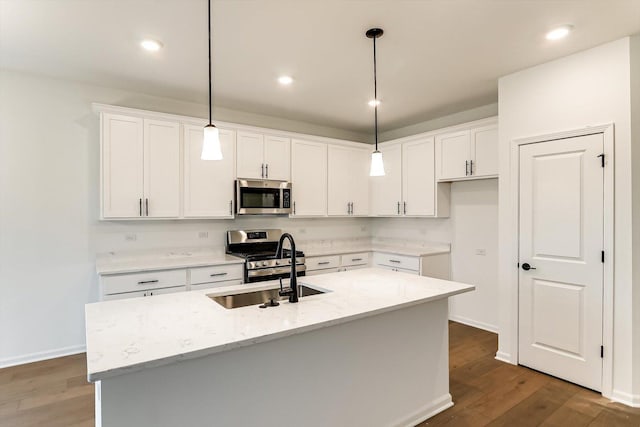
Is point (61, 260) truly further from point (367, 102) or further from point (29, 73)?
point (367, 102)

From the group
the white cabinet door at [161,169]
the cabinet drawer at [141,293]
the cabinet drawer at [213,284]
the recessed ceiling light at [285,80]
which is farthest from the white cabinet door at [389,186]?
the cabinet drawer at [141,293]

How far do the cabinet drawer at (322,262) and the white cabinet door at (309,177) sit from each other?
61cm

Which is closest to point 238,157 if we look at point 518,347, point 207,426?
point 207,426

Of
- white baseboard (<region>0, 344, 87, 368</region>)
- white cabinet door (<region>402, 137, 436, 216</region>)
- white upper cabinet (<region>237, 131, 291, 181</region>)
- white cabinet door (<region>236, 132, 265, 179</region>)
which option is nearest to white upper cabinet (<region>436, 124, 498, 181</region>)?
white cabinet door (<region>402, 137, 436, 216</region>)

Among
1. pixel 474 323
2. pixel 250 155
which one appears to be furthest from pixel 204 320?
pixel 474 323

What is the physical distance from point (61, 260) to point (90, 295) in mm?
453

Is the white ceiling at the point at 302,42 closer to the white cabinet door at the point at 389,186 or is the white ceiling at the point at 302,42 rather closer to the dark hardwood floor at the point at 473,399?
the white cabinet door at the point at 389,186

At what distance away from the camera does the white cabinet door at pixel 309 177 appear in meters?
4.49

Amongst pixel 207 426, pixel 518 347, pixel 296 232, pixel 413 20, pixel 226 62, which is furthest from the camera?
pixel 296 232

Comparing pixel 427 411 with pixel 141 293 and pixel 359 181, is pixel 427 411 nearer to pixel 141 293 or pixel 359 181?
pixel 141 293

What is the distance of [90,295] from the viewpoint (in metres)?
3.56

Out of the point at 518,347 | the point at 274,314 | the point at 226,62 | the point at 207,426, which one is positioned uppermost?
the point at 226,62

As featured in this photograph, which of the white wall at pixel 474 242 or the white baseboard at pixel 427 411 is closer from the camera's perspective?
the white baseboard at pixel 427 411

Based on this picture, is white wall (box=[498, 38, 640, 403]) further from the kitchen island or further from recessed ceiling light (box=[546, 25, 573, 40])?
the kitchen island
